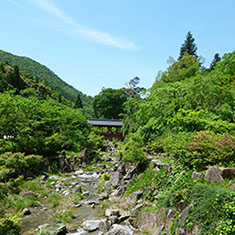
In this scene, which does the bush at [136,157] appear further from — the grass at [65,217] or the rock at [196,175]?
the grass at [65,217]

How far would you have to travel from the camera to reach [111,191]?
935cm

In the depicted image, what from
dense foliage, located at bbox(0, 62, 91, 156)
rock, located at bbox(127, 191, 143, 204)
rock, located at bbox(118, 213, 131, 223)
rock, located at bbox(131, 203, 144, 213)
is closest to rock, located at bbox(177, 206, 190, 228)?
rock, located at bbox(131, 203, 144, 213)

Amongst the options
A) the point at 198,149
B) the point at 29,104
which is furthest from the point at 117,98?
the point at 198,149

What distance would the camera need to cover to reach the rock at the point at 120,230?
227 inches

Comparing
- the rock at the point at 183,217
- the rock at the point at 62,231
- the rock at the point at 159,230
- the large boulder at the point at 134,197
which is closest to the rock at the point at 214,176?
the rock at the point at 183,217

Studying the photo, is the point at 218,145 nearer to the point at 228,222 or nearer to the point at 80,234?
the point at 228,222

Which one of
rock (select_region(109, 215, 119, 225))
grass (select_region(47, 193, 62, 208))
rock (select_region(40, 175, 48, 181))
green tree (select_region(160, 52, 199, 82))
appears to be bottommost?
rock (select_region(40, 175, 48, 181))

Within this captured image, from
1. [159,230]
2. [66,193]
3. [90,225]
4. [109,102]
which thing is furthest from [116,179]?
[109,102]

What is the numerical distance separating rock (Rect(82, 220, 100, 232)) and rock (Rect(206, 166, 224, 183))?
381 centimetres

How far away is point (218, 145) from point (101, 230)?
4485mm

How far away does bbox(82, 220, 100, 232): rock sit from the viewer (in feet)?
20.7

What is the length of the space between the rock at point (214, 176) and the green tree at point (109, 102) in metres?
38.3

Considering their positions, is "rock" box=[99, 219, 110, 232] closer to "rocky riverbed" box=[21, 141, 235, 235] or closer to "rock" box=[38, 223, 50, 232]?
"rocky riverbed" box=[21, 141, 235, 235]

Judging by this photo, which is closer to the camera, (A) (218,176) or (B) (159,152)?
(A) (218,176)
